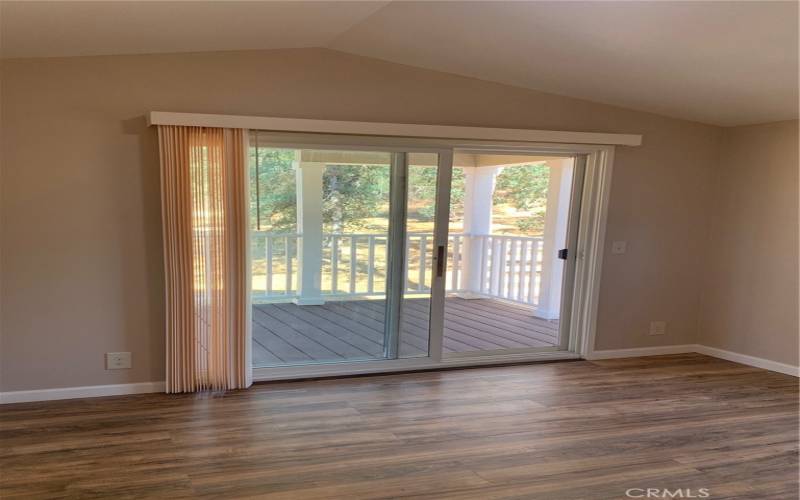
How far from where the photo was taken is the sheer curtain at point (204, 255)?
334 centimetres

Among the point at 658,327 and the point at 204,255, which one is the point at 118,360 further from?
the point at 658,327

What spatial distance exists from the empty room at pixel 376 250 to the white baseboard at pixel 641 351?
2cm

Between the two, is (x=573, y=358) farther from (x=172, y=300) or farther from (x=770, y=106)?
(x=172, y=300)

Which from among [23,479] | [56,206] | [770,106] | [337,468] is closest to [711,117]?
[770,106]

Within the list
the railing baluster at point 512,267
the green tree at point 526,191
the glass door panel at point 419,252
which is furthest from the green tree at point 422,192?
the railing baluster at point 512,267

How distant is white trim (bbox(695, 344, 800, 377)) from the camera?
4.37 meters

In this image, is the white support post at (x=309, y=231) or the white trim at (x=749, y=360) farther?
A: the white trim at (x=749, y=360)

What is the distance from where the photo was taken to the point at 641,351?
15.7ft

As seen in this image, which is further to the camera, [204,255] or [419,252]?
[419,252]

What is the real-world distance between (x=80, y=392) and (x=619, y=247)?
427 centimetres

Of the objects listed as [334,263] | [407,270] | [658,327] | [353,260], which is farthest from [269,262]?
[658,327]

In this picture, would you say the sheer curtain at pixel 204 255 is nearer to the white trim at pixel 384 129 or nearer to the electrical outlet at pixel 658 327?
the white trim at pixel 384 129

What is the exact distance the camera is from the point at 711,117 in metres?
4.43

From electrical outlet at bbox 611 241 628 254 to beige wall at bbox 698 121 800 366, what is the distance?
0.96 metres
